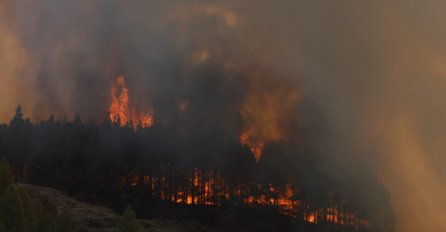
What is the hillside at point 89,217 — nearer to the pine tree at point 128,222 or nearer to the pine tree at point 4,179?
the pine tree at point 128,222

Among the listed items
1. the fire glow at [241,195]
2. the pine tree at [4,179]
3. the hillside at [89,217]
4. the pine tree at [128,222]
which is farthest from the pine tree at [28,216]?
the fire glow at [241,195]

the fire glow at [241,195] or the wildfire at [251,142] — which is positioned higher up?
the wildfire at [251,142]

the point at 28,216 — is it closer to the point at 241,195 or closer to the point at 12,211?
the point at 12,211

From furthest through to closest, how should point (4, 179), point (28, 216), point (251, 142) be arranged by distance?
1. point (251, 142)
2. point (28, 216)
3. point (4, 179)

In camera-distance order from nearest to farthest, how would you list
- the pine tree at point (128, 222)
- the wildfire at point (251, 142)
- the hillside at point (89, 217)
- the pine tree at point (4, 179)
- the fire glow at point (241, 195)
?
1. the pine tree at point (4, 179)
2. the pine tree at point (128, 222)
3. the hillside at point (89, 217)
4. the fire glow at point (241, 195)
5. the wildfire at point (251, 142)

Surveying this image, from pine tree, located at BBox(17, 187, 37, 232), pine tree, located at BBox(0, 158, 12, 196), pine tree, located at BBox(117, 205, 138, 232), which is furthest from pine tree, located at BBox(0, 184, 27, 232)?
pine tree, located at BBox(117, 205, 138, 232)

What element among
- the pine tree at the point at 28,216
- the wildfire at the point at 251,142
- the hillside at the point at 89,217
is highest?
the wildfire at the point at 251,142

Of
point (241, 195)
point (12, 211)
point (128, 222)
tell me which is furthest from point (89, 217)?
point (241, 195)

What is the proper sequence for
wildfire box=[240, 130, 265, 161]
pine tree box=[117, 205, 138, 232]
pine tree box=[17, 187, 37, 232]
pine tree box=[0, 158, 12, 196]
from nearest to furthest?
pine tree box=[0, 158, 12, 196]
pine tree box=[17, 187, 37, 232]
pine tree box=[117, 205, 138, 232]
wildfire box=[240, 130, 265, 161]

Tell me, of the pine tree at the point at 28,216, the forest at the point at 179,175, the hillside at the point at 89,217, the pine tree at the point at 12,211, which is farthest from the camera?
Result: the forest at the point at 179,175

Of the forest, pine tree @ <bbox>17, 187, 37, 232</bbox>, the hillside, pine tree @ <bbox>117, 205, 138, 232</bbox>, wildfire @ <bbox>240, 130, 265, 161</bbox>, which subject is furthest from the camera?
wildfire @ <bbox>240, 130, 265, 161</bbox>

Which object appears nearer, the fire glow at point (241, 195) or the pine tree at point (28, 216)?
the pine tree at point (28, 216)

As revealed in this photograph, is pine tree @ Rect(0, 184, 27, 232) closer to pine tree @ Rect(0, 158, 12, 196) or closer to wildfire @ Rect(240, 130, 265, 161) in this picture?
pine tree @ Rect(0, 158, 12, 196)

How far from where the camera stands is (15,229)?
45.9 metres
